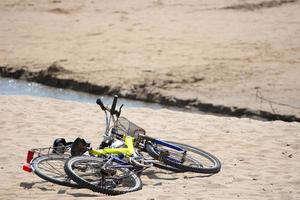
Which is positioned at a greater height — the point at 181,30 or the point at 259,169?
the point at 181,30

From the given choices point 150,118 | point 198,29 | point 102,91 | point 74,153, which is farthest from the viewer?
point 198,29

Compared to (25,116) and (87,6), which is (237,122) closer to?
(25,116)

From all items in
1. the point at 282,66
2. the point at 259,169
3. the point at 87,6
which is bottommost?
the point at 259,169

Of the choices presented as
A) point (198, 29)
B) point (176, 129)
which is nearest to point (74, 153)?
point (176, 129)

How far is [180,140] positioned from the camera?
30.9ft

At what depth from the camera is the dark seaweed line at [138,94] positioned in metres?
12.8

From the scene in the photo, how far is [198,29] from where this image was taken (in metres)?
17.9

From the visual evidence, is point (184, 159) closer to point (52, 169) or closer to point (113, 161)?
point (113, 161)

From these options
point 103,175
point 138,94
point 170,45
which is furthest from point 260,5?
point 103,175

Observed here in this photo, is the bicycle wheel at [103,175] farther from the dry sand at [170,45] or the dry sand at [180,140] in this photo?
the dry sand at [170,45]

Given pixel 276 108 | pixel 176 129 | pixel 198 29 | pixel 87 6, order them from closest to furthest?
pixel 176 129 → pixel 276 108 → pixel 198 29 → pixel 87 6

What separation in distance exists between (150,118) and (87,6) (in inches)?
395

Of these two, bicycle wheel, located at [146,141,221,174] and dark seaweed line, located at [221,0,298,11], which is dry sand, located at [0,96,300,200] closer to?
bicycle wheel, located at [146,141,221,174]

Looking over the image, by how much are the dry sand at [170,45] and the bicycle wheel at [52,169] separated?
6.38 m
